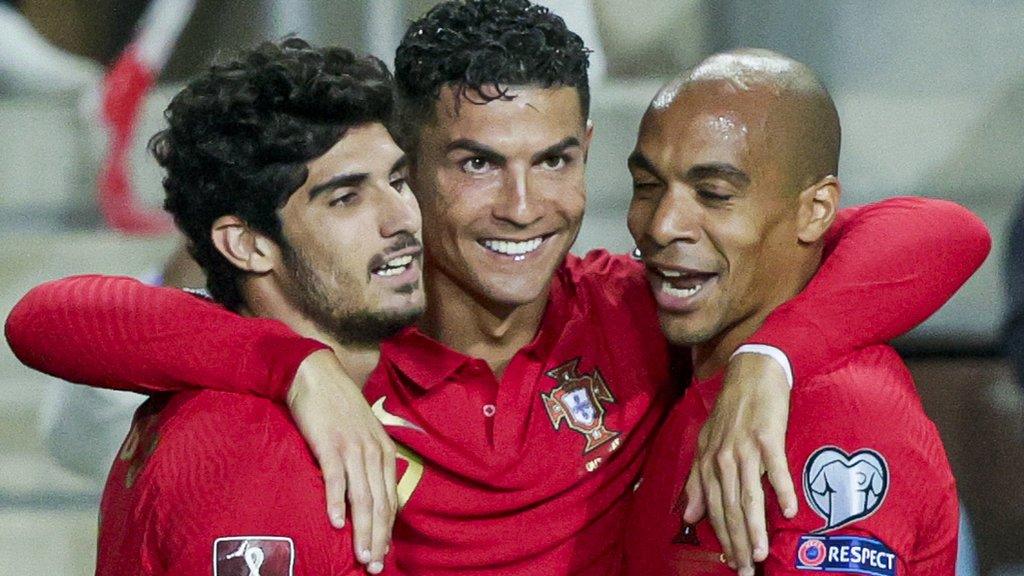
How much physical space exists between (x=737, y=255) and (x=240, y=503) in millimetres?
Result: 866

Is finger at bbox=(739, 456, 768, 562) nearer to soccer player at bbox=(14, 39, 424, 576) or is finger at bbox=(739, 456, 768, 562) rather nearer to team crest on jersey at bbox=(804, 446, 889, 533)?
team crest on jersey at bbox=(804, 446, 889, 533)

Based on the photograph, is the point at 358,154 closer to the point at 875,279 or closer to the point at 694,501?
the point at 694,501

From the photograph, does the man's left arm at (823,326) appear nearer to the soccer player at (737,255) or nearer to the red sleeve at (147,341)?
the soccer player at (737,255)

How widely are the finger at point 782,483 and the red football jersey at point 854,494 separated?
0.02 m

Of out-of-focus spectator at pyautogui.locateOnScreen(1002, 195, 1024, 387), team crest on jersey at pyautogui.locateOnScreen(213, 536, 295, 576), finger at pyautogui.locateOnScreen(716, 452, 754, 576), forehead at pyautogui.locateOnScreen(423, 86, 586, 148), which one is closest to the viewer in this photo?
team crest on jersey at pyautogui.locateOnScreen(213, 536, 295, 576)

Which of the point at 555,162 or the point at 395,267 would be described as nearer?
the point at 395,267

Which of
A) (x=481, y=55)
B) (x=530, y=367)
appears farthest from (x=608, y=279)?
(x=481, y=55)

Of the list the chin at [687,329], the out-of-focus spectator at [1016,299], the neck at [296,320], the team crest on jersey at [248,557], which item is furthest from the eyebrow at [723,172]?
the out-of-focus spectator at [1016,299]

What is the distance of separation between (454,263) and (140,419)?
58 cm

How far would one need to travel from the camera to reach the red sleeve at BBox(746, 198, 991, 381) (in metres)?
2.24

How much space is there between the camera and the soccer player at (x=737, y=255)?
2131mm

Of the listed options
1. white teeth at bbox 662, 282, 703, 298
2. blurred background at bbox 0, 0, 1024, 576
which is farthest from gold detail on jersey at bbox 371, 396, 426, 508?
blurred background at bbox 0, 0, 1024, 576

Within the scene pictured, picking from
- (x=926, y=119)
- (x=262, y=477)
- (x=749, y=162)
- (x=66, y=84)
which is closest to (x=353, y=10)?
(x=66, y=84)

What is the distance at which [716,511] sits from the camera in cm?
206
